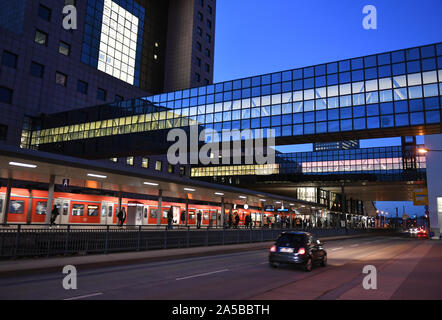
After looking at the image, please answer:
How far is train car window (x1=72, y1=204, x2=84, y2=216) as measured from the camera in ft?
104

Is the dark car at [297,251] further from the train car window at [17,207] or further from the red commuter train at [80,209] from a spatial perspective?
the train car window at [17,207]

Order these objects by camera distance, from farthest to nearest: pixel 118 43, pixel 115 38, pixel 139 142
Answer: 1. pixel 118 43
2. pixel 115 38
3. pixel 139 142

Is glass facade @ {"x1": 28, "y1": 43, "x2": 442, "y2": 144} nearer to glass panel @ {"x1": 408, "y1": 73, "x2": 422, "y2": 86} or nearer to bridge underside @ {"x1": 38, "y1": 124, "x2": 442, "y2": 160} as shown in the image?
glass panel @ {"x1": 408, "y1": 73, "x2": 422, "y2": 86}

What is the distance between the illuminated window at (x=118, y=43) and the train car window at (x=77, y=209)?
120 feet

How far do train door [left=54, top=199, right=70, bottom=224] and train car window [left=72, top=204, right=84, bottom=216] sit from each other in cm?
60

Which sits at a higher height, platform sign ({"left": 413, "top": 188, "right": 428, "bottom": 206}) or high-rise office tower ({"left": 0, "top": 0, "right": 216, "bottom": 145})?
high-rise office tower ({"left": 0, "top": 0, "right": 216, "bottom": 145})

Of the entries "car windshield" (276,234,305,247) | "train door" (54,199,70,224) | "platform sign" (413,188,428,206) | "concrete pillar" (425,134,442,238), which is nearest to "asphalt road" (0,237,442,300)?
"car windshield" (276,234,305,247)

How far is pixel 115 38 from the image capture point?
218 ft

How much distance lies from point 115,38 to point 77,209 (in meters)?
43.8

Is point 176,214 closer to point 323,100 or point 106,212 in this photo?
point 106,212

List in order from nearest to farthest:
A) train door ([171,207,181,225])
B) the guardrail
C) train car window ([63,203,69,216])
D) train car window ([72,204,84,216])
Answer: the guardrail < train car window ([63,203,69,216]) < train car window ([72,204,84,216]) < train door ([171,207,181,225])

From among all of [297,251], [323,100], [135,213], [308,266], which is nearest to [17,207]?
[135,213]

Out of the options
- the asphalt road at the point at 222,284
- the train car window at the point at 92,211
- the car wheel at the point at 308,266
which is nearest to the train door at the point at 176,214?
the train car window at the point at 92,211
